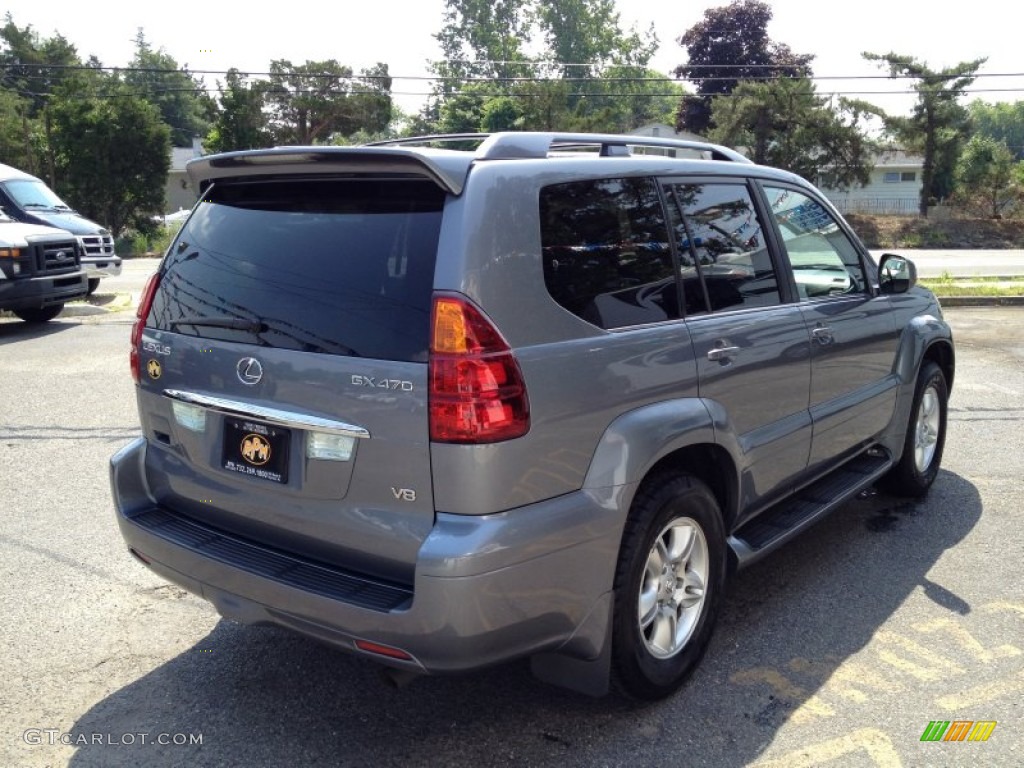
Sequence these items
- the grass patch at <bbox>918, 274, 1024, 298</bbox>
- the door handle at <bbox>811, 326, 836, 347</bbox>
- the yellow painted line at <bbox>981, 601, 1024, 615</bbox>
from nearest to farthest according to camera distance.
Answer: the yellow painted line at <bbox>981, 601, 1024, 615</bbox> → the door handle at <bbox>811, 326, 836, 347</bbox> → the grass patch at <bbox>918, 274, 1024, 298</bbox>

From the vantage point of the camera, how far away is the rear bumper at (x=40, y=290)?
11.3 meters

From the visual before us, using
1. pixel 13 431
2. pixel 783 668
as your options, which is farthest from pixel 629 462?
pixel 13 431

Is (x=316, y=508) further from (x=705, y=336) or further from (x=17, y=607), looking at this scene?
(x=17, y=607)

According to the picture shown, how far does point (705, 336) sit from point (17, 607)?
3.14 meters

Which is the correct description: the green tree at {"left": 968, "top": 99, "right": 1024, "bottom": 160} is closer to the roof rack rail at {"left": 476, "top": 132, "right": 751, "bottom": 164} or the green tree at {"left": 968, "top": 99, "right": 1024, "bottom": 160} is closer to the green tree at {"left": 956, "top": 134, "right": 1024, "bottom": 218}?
the green tree at {"left": 956, "top": 134, "right": 1024, "bottom": 218}

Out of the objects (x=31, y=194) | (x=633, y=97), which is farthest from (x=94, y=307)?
(x=633, y=97)

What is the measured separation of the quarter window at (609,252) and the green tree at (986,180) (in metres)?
47.4

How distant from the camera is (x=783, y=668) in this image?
11.8 feet

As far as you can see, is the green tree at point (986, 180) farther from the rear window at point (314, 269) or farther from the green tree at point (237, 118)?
the rear window at point (314, 269)

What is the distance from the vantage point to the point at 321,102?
4666 cm

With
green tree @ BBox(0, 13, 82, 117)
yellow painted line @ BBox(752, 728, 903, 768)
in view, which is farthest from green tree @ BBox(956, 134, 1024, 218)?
green tree @ BBox(0, 13, 82, 117)

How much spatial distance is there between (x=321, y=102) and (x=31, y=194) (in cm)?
3324

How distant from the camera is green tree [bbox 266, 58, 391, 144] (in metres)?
45.7

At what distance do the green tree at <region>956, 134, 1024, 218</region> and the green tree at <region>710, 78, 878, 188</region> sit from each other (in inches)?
223
